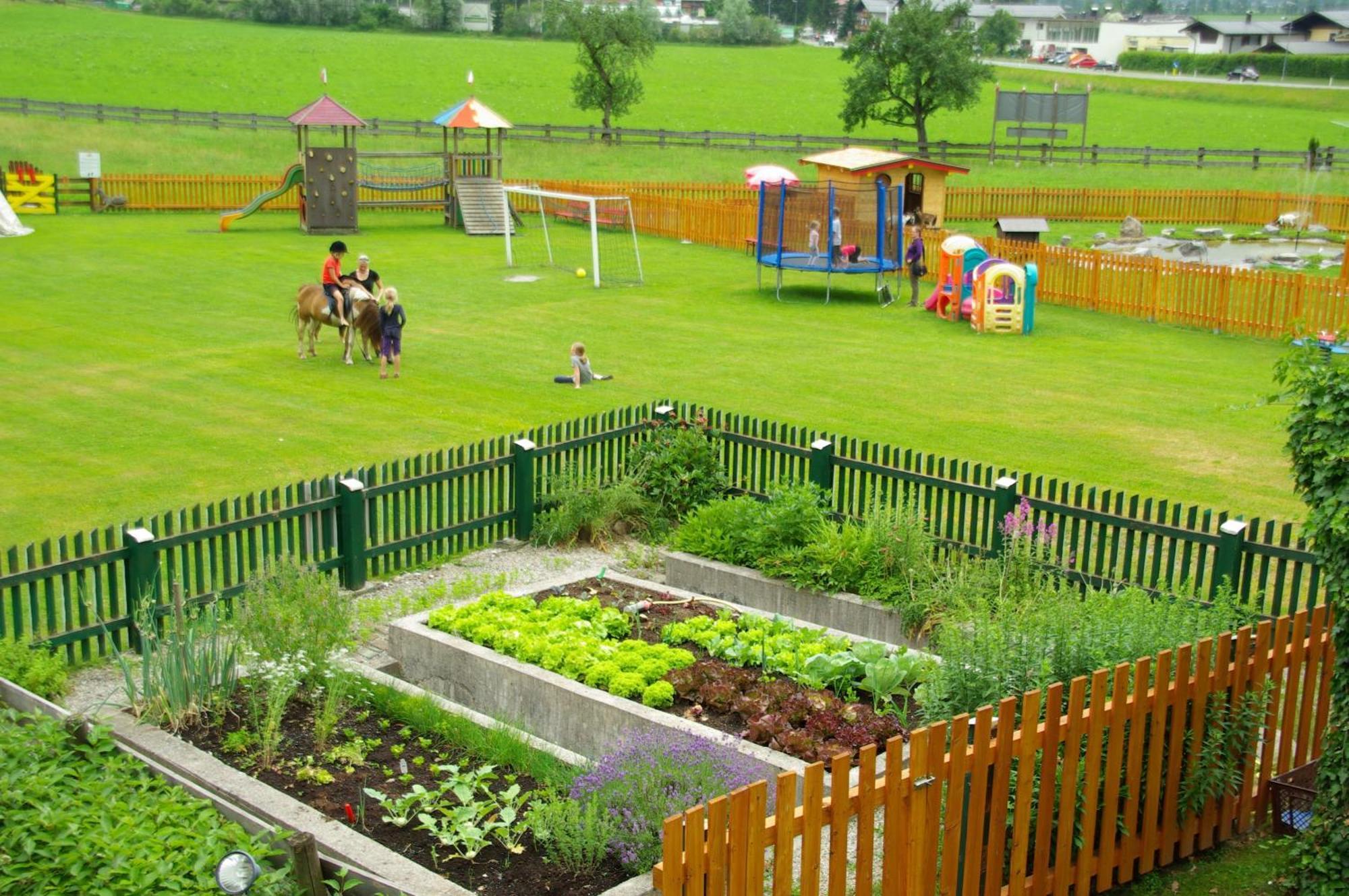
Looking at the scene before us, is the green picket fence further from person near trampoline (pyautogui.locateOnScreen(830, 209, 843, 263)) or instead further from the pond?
the pond

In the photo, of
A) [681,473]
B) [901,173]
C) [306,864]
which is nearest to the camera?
[306,864]

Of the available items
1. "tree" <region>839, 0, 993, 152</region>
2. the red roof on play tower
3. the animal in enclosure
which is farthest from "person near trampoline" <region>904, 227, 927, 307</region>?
"tree" <region>839, 0, 993, 152</region>

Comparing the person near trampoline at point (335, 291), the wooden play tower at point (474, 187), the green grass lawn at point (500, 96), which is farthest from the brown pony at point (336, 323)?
the green grass lawn at point (500, 96)

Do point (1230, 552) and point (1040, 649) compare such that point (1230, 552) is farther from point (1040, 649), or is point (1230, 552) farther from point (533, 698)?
point (533, 698)

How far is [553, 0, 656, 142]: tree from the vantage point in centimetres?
5291

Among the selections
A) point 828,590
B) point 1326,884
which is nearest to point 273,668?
point 828,590

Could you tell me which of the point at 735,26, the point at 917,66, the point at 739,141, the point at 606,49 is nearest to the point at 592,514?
the point at 917,66

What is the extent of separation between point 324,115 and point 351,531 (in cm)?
2772

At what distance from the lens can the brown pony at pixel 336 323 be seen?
1944 centimetres

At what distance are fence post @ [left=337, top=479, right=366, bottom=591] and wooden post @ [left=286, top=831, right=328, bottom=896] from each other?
16.8 ft

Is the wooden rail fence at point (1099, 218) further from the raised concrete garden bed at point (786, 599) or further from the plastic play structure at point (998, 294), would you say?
the raised concrete garden bed at point (786, 599)

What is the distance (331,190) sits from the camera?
1414 inches

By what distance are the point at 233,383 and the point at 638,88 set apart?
40.4 m

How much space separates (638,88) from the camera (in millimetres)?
55781
